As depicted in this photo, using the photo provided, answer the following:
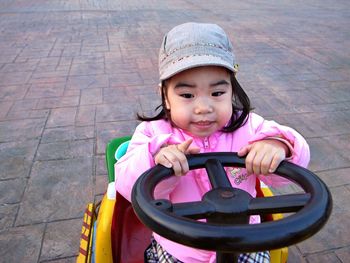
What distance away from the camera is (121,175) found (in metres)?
1.05

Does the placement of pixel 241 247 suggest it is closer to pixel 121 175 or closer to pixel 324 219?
pixel 324 219

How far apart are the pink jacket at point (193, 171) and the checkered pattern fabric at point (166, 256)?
0.07 ft

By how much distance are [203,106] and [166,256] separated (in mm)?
503

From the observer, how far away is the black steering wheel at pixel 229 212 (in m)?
0.60

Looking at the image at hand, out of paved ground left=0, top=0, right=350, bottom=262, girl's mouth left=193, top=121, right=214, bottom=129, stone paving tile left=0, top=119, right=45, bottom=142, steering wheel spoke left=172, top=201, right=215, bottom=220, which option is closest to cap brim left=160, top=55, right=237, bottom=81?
girl's mouth left=193, top=121, right=214, bottom=129

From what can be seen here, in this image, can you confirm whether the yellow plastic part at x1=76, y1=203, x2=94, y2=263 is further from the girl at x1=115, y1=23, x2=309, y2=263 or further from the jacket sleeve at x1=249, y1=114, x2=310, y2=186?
the jacket sleeve at x1=249, y1=114, x2=310, y2=186

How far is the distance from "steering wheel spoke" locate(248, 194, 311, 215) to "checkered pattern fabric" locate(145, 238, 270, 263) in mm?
434

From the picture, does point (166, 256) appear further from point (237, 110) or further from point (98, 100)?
point (98, 100)

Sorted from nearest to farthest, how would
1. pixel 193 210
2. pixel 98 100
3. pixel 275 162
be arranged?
pixel 193 210
pixel 275 162
pixel 98 100

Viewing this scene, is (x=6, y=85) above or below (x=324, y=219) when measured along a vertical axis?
below

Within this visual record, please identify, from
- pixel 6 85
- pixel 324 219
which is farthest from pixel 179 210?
pixel 6 85

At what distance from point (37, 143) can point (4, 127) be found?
45 cm

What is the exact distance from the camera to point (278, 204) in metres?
0.75

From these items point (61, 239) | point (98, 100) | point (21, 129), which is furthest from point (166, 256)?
point (98, 100)
